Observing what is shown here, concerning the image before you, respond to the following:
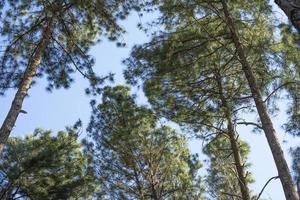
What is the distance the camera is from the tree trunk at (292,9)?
2.92 m

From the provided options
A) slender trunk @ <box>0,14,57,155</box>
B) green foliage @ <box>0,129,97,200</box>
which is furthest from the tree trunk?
green foliage @ <box>0,129,97,200</box>

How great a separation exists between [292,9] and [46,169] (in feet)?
36.1

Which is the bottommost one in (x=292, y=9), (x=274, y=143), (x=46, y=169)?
(x=292, y=9)

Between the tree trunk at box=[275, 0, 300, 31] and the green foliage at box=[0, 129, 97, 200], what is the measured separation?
365 inches

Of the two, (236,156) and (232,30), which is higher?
(232,30)


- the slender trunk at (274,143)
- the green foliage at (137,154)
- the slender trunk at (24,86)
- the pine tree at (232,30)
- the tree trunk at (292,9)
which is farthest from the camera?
the green foliage at (137,154)

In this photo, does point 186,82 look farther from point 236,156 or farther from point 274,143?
point 274,143

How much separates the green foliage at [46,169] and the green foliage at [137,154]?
84 centimetres

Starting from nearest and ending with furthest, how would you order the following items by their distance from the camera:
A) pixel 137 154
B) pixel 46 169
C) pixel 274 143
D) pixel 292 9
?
1. pixel 292 9
2. pixel 274 143
3. pixel 137 154
4. pixel 46 169

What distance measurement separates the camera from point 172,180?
1120cm

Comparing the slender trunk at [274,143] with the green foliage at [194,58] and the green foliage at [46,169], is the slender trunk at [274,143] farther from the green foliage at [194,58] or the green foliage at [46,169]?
the green foliage at [46,169]

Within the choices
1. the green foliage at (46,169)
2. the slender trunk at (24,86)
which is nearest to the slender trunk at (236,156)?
the slender trunk at (24,86)

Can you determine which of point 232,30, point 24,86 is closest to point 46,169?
point 24,86

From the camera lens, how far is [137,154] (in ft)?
35.6
